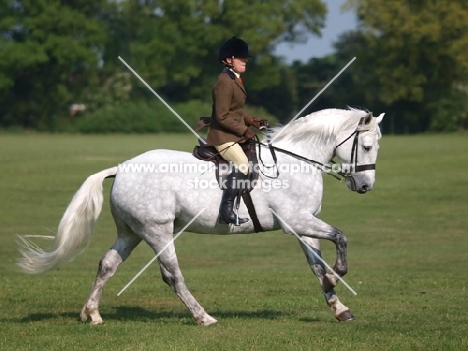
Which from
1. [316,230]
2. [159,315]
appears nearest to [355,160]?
[316,230]

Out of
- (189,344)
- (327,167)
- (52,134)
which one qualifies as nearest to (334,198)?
(327,167)

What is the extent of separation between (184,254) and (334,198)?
12.0 m

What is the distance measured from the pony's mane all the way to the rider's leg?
26.6 inches

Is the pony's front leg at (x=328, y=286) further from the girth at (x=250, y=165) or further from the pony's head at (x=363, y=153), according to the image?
the pony's head at (x=363, y=153)

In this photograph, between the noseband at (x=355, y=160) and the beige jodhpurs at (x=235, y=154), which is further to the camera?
the noseband at (x=355, y=160)

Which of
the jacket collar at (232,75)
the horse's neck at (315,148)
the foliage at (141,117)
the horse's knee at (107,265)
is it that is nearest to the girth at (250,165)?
the horse's neck at (315,148)

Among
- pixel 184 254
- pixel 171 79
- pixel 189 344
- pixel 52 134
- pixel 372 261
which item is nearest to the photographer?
pixel 189 344

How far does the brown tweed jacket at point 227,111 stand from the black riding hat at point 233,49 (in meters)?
0.16

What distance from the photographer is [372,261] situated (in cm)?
1859

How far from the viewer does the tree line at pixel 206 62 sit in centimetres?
7494

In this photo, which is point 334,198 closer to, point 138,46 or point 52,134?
point 52,134

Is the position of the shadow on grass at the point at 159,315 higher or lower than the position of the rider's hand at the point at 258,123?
lower

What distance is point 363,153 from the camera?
35.6 ft

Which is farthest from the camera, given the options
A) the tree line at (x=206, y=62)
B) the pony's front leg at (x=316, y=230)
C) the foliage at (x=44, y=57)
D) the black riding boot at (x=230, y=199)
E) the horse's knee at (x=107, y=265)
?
the foliage at (x=44, y=57)
